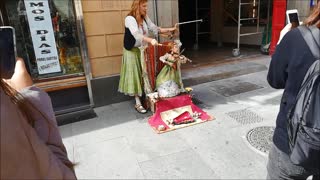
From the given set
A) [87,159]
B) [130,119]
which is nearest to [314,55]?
[87,159]

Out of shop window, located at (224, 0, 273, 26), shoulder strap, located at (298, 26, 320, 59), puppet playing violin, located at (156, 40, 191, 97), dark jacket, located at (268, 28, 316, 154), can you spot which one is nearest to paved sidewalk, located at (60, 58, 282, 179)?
puppet playing violin, located at (156, 40, 191, 97)

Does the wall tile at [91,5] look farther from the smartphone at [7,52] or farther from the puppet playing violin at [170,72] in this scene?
the smartphone at [7,52]

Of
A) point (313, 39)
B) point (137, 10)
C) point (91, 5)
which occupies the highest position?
point (91, 5)

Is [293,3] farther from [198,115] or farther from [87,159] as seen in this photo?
[87,159]

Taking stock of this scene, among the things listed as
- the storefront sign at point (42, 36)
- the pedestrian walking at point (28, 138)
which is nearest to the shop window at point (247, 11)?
the storefront sign at point (42, 36)

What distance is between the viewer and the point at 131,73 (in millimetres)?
4348

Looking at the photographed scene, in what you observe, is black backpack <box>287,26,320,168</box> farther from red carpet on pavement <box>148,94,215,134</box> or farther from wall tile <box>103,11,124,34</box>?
wall tile <box>103,11,124,34</box>

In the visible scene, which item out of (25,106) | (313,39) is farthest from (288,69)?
(25,106)

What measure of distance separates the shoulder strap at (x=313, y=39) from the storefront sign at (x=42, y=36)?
4.02 meters

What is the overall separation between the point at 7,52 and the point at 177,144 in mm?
2705

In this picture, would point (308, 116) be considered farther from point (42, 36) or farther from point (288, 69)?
point (42, 36)

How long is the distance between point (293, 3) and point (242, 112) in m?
4.50

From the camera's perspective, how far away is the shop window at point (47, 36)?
4.21 m

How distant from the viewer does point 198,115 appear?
404cm
